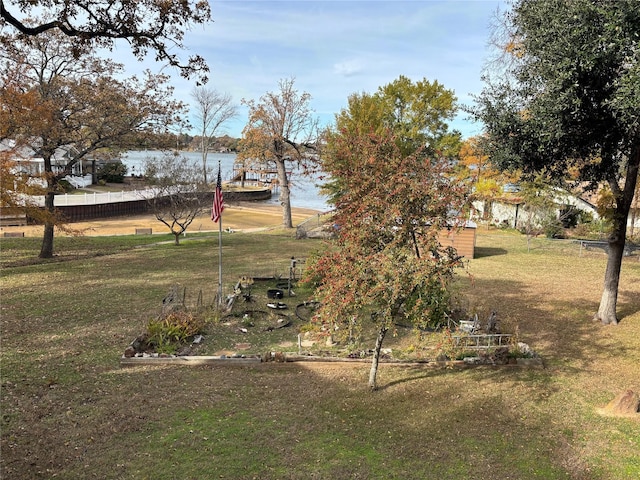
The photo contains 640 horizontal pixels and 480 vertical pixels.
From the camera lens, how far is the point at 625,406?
8.07 meters

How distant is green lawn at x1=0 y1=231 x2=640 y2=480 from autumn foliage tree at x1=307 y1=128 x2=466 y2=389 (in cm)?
91

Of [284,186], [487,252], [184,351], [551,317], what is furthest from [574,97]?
[284,186]

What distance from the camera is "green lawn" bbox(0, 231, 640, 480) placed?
6.37 m

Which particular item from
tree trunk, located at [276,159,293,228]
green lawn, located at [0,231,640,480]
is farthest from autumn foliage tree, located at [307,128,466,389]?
tree trunk, located at [276,159,293,228]

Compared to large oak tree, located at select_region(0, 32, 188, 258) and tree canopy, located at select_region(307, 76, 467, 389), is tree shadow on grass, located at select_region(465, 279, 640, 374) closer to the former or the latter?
tree canopy, located at select_region(307, 76, 467, 389)

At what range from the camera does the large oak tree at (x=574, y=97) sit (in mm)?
8969

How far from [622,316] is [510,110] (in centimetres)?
760

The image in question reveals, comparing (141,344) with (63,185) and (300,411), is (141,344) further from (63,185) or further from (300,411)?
(63,185)

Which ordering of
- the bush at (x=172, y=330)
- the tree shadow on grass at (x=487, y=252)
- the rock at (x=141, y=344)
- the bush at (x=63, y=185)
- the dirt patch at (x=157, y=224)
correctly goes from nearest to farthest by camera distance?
the rock at (x=141, y=344), the bush at (x=172, y=330), the bush at (x=63, y=185), the tree shadow on grass at (x=487, y=252), the dirt patch at (x=157, y=224)

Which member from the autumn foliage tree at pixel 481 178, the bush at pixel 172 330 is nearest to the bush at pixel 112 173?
the autumn foliage tree at pixel 481 178

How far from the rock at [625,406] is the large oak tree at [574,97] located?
533cm

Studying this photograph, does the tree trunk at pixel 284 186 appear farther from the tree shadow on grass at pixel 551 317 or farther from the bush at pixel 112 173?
the bush at pixel 112 173

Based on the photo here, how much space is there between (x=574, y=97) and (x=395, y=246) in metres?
5.45

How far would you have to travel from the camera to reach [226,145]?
99500 mm
